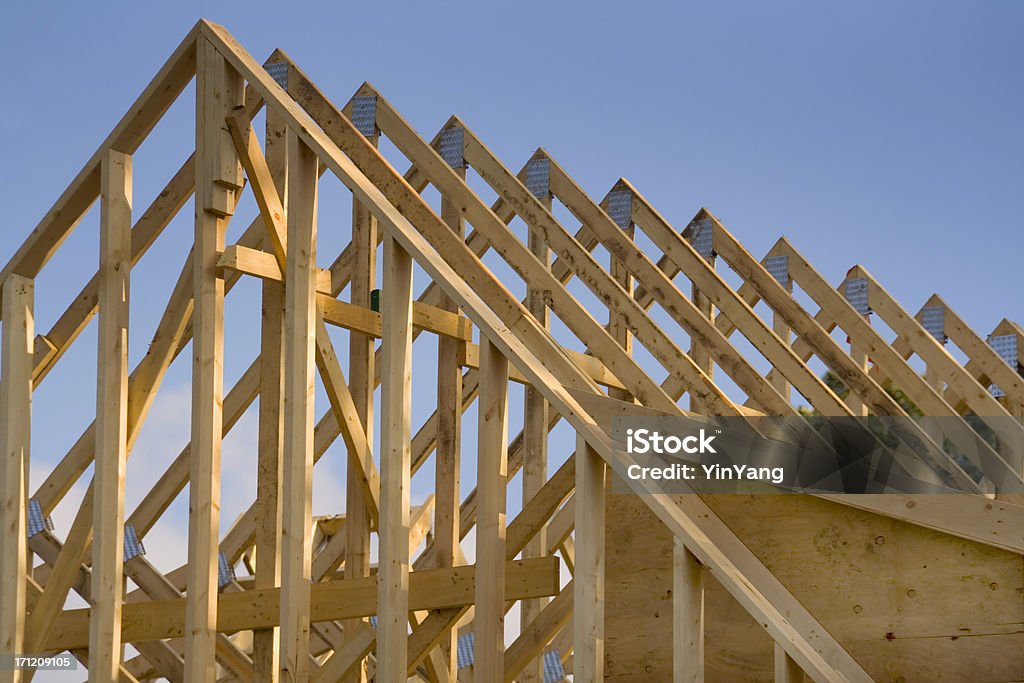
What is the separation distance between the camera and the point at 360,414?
845cm

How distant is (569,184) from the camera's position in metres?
10.3

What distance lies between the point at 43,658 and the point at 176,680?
167 centimetres

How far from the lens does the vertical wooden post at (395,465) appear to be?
688cm

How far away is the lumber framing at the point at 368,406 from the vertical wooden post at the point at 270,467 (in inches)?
0.6

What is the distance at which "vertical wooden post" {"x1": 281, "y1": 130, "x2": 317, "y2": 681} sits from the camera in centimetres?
711

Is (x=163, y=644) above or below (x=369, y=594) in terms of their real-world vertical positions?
above

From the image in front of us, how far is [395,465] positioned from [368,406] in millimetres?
1604

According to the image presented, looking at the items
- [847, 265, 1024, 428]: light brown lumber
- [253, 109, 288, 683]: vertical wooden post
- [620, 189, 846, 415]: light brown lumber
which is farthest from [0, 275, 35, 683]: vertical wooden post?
[847, 265, 1024, 428]: light brown lumber

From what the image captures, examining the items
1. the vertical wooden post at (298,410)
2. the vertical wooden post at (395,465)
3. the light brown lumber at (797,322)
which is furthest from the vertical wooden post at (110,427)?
the light brown lumber at (797,322)

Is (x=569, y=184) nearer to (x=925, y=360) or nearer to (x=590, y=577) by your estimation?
(x=925, y=360)

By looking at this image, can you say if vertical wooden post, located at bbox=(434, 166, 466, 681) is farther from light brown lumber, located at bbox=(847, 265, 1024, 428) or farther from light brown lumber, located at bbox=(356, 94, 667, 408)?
light brown lumber, located at bbox=(847, 265, 1024, 428)

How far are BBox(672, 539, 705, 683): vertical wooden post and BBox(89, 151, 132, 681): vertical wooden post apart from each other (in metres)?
3.19

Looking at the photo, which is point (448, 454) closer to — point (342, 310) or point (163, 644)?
point (342, 310)

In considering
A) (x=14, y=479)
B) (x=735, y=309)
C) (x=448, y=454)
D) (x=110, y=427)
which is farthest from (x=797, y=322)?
(x=14, y=479)
